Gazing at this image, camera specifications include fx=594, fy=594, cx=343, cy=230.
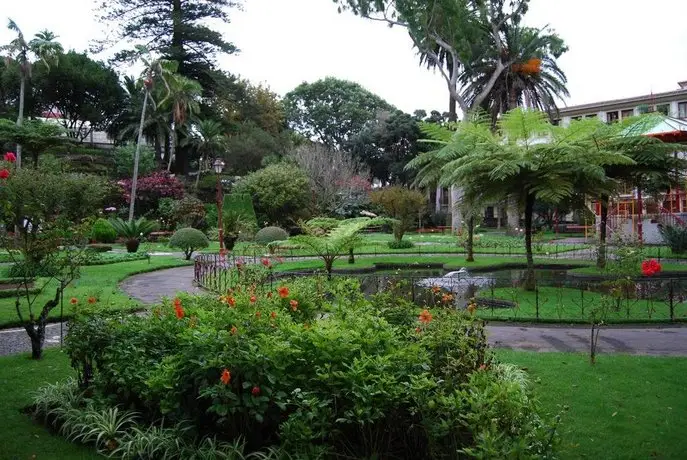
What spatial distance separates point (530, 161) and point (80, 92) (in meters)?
41.9

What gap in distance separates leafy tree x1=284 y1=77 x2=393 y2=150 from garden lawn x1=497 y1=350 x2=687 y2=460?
5375 cm

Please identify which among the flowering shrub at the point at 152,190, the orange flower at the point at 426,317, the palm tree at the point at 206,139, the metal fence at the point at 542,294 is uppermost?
the palm tree at the point at 206,139

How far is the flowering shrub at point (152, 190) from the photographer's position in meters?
36.9

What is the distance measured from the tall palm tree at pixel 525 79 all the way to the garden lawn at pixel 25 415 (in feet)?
120

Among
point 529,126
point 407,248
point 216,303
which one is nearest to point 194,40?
point 407,248

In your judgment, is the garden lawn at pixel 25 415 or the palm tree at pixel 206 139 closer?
the garden lawn at pixel 25 415

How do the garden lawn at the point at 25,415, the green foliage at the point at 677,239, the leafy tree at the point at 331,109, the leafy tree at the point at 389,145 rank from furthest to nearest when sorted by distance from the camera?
the leafy tree at the point at 331,109 → the leafy tree at the point at 389,145 → the green foliage at the point at 677,239 → the garden lawn at the point at 25,415

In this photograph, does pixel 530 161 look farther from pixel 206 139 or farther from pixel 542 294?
pixel 206 139

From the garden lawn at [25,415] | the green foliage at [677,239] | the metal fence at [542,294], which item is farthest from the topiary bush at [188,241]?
the green foliage at [677,239]

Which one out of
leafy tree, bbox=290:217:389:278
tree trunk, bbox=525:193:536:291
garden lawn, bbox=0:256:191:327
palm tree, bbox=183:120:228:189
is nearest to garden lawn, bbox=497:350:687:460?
garden lawn, bbox=0:256:191:327

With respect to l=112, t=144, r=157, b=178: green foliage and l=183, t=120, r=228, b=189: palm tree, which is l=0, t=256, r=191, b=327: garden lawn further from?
l=183, t=120, r=228, b=189: palm tree

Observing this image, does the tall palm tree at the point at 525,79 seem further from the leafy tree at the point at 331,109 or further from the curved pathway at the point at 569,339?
the curved pathway at the point at 569,339

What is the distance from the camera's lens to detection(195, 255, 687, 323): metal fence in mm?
9781

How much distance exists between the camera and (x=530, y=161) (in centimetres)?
1209
